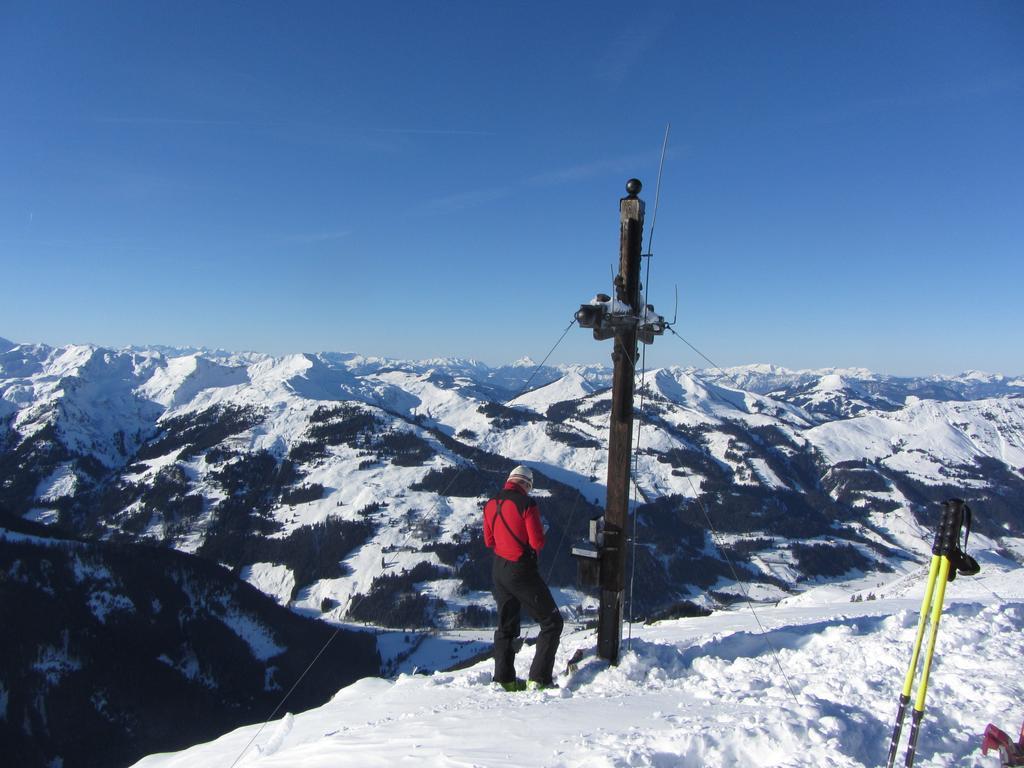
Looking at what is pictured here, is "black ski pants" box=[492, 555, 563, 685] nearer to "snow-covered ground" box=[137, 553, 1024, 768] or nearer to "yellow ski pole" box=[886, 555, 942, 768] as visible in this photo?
"snow-covered ground" box=[137, 553, 1024, 768]

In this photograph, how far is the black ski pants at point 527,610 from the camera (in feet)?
25.9

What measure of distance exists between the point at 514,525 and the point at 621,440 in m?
2.43

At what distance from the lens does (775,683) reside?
26.2ft

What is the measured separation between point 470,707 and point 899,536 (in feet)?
788

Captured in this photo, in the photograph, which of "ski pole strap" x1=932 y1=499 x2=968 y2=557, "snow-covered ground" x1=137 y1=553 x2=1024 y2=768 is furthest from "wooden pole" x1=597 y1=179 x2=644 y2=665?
"ski pole strap" x1=932 y1=499 x2=968 y2=557

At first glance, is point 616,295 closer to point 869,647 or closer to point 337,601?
point 869,647

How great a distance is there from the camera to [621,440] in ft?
29.8

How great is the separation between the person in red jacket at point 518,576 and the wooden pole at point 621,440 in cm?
109

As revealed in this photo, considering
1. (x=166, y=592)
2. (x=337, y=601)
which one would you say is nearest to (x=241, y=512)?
(x=337, y=601)

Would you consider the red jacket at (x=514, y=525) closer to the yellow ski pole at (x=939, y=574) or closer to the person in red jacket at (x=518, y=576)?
the person in red jacket at (x=518, y=576)

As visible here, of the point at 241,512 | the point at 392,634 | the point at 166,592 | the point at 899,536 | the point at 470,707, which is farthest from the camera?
the point at 899,536

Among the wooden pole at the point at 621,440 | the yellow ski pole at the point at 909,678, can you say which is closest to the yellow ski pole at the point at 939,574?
the yellow ski pole at the point at 909,678

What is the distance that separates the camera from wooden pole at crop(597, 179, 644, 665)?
8.81 meters

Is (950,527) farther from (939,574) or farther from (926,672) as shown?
(926,672)
